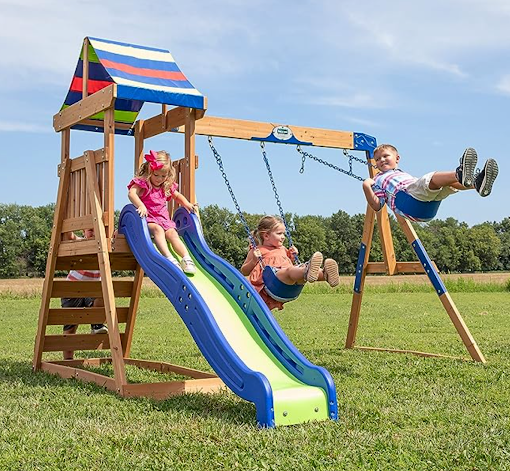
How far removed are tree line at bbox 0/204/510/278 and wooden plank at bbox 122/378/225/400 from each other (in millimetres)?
19309

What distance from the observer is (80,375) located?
734cm

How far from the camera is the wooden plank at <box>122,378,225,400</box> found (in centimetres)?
629

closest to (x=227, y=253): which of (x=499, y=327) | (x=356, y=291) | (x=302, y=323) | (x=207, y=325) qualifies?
(x=302, y=323)

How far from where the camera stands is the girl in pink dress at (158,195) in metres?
7.27

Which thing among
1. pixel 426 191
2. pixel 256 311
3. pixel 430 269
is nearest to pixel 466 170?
pixel 426 191

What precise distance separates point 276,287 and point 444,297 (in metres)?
2.30

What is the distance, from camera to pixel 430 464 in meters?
4.11

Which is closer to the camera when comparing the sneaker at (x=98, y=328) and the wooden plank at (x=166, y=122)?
the wooden plank at (x=166, y=122)

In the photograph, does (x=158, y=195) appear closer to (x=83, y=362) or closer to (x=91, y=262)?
(x=91, y=262)

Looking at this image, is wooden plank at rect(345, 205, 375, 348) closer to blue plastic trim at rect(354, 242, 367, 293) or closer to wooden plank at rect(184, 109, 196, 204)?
blue plastic trim at rect(354, 242, 367, 293)

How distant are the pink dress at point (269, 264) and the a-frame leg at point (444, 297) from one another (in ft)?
5.12

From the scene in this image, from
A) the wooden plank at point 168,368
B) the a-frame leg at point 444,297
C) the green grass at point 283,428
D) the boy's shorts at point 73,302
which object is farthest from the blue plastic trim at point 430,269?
Result: the boy's shorts at point 73,302

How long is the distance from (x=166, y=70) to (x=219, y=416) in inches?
170

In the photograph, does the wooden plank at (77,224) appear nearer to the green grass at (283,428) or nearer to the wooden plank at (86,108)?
the wooden plank at (86,108)
